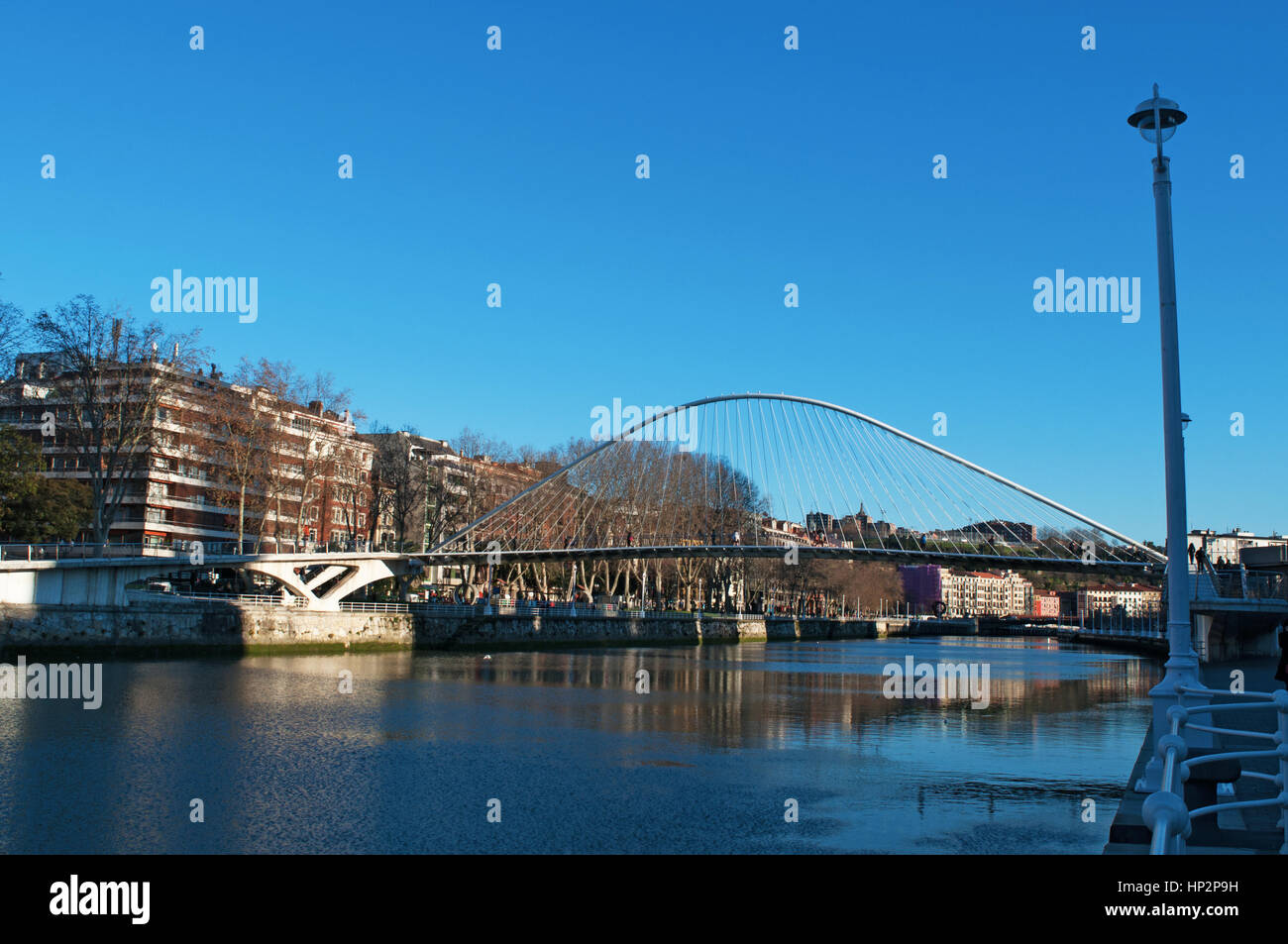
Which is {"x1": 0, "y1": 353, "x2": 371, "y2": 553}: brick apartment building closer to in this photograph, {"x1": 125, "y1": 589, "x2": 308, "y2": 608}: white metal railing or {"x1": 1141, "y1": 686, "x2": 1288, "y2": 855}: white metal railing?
{"x1": 125, "y1": 589, "x2": 308, "y2": 608}: white metal railing

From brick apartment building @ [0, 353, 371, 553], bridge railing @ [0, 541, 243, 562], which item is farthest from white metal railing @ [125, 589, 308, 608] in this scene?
brick apartment building @ [0, 353, 371, 553]

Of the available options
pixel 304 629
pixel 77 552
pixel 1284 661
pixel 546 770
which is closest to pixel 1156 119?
pixel 1284 661

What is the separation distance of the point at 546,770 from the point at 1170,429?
32.6 feet

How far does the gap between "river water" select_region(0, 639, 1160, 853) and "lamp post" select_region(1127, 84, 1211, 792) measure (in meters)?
1.90

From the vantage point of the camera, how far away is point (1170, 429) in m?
11.7

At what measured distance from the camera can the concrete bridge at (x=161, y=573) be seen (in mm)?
37812

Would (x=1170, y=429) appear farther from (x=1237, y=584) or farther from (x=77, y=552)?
(x=1237, y=584)

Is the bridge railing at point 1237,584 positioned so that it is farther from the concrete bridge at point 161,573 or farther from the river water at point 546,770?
the concrete bridge at point 161,573

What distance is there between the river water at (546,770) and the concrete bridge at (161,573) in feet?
25.6

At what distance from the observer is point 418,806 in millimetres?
13891

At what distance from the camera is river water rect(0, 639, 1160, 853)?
12211mm

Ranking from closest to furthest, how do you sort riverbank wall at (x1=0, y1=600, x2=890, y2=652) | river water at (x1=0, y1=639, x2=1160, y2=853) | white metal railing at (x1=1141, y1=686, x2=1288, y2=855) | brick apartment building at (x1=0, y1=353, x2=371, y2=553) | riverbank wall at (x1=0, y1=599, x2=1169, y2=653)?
white metal railing at (x1=1141, y1=686, x2=1288, y2=855) → river water at (x1=0, y1=639, x2=1160, y2=853) → riverbank wall at (x1=0, y1=600, x2=890, y2=652) → riverbank wall at (x1=0, y1=599, x2=1169, y2=653) → brick apartment building at (x1=0, y1=353, x2=371, y2=553)
